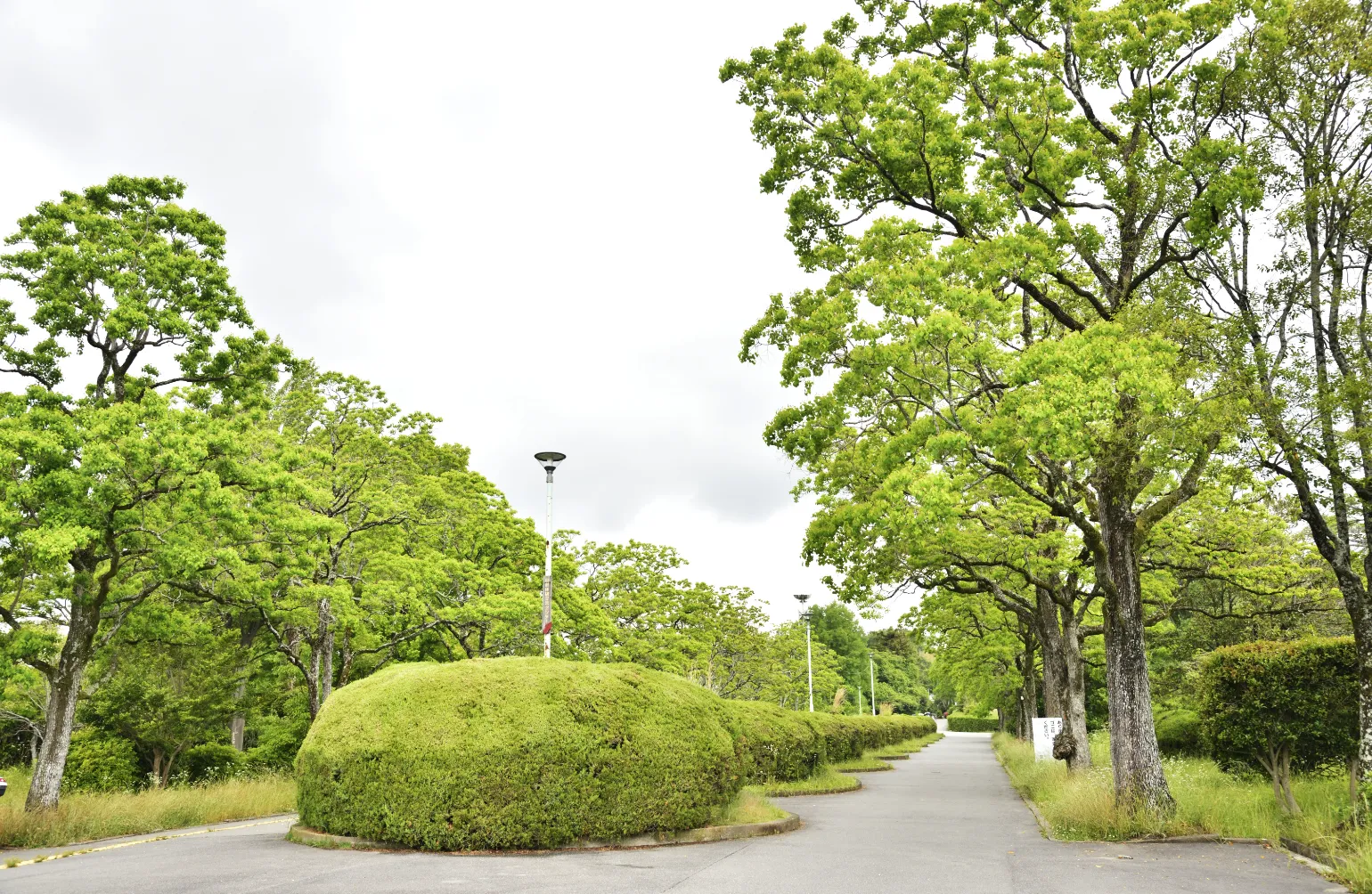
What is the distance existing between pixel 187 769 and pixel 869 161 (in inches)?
867

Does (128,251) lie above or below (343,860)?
above

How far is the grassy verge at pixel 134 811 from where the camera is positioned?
12.8 meters

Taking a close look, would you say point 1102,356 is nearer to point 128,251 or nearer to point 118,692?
point 128,251

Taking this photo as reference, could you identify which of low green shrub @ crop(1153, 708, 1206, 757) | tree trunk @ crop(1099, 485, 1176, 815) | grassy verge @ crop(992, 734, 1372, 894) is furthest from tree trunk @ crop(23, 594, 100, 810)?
low green shrub @ crop(1153, 708, 1206, 757)

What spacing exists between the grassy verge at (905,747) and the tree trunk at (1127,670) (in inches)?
952

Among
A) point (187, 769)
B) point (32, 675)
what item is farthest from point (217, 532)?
point (187, 769)

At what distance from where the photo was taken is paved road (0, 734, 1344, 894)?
8.00m

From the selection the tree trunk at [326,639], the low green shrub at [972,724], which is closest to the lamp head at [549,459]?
the tree trunk at [326,639]

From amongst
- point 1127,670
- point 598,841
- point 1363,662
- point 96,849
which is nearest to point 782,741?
point 1127,670

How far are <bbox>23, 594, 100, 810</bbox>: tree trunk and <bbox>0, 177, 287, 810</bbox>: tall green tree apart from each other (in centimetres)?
2

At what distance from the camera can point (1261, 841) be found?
442 inches

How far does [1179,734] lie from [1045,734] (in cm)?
606

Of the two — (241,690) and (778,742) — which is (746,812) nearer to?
(778,742)

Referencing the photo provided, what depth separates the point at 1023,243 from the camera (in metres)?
12.4
